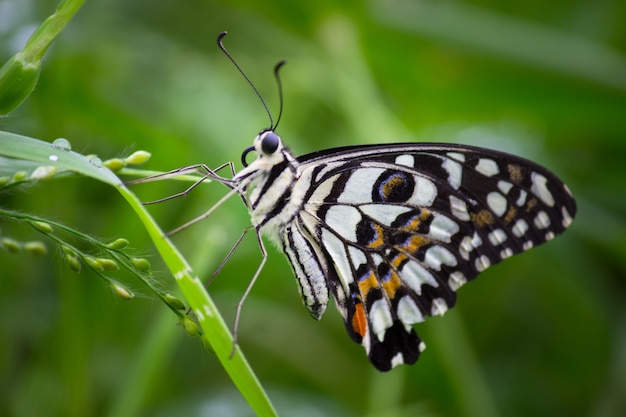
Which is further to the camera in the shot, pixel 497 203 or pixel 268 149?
pixel 497 203

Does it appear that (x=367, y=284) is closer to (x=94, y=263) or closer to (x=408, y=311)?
(x=408, y=311)

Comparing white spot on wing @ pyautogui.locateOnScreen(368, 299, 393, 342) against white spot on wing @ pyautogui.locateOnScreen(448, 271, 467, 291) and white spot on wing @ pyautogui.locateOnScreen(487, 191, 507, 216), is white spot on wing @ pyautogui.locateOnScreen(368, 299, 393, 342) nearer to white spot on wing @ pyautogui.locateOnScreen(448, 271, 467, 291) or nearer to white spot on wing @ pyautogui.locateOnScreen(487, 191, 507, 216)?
white spot on wing @ pyautogui.locateOnScreen(448, 271, 467, 291)

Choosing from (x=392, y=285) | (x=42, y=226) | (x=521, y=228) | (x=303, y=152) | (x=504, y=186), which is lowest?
(x=42, y=226)

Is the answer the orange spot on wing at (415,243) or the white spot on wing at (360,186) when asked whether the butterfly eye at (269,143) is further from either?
the orange spot on wing at (415,243)

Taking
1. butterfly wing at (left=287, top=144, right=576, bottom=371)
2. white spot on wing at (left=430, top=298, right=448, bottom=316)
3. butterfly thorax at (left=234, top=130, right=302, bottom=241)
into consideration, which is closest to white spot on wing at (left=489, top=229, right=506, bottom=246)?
butterfly wing at (left=287, top=144, right=576, bottom=371)

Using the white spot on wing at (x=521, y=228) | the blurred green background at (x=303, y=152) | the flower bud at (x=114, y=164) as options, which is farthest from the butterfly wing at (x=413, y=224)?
the flower bud at (x=114, y=164)

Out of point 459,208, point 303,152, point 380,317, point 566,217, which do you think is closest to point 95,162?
point 380,317

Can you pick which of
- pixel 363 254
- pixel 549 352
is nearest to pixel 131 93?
pixel 363 254
